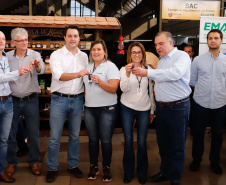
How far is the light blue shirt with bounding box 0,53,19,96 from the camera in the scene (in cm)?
245

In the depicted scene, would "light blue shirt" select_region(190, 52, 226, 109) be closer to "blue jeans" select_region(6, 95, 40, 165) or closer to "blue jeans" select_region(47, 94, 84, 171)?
"blue jeans" select_region(47, 94, 84, 171)

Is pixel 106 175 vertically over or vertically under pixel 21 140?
under

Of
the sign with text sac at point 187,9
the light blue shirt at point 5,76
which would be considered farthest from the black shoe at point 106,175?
the sign with text sac at point 187,9

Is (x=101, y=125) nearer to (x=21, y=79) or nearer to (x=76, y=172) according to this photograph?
(x=76, y=172)

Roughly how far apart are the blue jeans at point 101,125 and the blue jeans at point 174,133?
0.56m

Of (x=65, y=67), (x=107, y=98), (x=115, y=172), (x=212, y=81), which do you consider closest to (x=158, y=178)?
(x=115, y=172)

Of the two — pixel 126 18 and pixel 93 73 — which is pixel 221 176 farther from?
pixel 126 18

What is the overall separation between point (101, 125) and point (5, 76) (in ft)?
3.77

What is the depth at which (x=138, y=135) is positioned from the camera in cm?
268

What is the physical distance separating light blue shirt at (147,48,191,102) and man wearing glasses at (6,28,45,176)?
4.59 ft

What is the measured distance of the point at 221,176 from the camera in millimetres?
2959

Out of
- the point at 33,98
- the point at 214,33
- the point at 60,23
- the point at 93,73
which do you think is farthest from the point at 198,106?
the point at 60,23

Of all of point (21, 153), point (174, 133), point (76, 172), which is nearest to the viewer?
point (174, 133)

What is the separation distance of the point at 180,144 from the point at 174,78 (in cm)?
76
